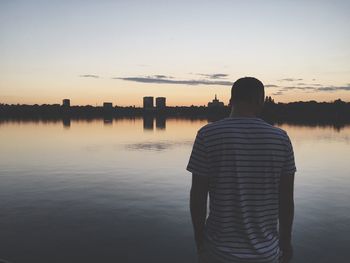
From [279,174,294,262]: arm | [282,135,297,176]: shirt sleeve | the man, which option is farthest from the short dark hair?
[279,174,294,262]: arm

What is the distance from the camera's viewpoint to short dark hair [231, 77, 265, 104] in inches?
144

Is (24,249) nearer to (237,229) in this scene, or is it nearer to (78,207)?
(78,207)

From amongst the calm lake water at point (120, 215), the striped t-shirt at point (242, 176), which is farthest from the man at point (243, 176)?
the calm lake water at point (120, 215)

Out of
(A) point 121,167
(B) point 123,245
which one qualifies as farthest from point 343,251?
(A) point 121,167

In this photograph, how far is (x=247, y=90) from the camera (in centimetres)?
367

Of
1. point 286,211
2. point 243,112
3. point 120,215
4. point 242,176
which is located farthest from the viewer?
point 120,215

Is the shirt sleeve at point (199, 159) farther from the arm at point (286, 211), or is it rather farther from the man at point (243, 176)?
the arm at point (286, 211)

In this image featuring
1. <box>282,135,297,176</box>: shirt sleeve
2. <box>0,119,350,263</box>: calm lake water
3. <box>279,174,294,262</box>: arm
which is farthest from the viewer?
<box>0,119,350,263</box>: calm lake water

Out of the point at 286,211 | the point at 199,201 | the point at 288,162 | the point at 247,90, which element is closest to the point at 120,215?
the point at 199,201

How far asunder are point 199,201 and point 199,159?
1.69 feet

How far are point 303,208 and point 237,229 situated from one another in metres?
16.0

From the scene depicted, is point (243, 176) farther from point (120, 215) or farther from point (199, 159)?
point (120, 215)

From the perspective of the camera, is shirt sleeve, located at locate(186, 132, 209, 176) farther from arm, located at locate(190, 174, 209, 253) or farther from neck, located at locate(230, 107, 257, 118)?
neck, located at locate(230, 107, 257, 118)

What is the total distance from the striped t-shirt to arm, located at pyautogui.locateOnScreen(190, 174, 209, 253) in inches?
3.0
